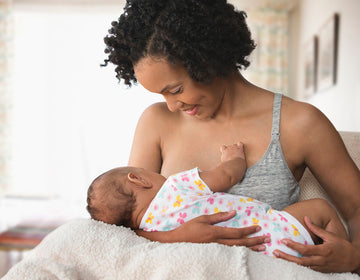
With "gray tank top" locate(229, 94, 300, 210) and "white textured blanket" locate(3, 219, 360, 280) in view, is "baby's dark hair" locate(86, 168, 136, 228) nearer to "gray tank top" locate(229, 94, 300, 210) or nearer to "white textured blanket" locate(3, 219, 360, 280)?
"white textured blanket" locate(3, 219, 360, 280)

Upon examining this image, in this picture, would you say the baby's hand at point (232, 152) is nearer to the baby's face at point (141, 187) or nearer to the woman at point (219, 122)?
the woman at point (219, 122)

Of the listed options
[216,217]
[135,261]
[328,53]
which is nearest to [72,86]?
[328,53]

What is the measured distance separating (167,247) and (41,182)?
6276 mm

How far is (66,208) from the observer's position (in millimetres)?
4418

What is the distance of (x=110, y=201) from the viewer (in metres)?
1.28

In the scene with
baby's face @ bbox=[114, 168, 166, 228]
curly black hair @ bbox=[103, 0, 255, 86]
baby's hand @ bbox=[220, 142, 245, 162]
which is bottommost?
baby's face @ bbox=[114, 168, 166, 228]

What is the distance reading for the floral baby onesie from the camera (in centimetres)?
118

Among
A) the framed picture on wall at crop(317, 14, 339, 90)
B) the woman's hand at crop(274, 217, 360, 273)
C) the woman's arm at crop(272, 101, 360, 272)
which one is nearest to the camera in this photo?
the woman's hand at crop(274, 217, 360, 273)

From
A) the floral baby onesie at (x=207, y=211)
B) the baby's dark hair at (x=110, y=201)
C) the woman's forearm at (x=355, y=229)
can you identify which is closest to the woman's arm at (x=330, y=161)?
the woman's forearm at (x=355, y=229)

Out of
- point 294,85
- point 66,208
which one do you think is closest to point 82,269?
point 66,208

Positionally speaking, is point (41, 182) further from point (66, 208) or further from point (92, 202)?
point (92, 202)

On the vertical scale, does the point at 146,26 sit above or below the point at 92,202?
above

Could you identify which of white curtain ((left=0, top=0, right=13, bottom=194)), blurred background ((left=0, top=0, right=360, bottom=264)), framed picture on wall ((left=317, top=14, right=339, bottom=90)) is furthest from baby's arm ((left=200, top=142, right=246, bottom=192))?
white curtain ((left=0, top=0, right=13, bottom=194))

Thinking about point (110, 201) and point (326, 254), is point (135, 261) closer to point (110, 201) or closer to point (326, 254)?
point (110, 201)
